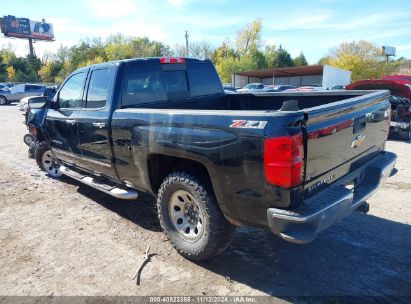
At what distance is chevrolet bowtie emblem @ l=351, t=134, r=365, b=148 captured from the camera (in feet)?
10.9

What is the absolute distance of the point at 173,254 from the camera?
12.4 ft

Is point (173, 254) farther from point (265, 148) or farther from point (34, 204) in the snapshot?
point (34, 204)

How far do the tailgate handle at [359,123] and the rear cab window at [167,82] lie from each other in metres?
2.28

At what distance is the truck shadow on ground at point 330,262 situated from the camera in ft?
10.1

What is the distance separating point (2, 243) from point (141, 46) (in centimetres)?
8425

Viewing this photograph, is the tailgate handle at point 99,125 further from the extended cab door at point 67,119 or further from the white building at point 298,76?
the white building at point 298,76

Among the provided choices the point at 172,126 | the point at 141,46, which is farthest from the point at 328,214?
the point at 141,46

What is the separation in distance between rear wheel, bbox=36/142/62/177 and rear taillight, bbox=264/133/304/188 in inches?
204

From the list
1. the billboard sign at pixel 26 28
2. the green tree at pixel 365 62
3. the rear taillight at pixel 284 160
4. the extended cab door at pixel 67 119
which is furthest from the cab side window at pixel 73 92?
the billboard sign at pixel 26 28

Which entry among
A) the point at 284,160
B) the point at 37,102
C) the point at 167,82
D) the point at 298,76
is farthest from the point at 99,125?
the point at 298,76

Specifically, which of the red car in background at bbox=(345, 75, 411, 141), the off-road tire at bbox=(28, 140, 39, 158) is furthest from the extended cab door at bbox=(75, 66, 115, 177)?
the red car in background at bbox=(345, 75, 411, 141)

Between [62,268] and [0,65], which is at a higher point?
[0,65]

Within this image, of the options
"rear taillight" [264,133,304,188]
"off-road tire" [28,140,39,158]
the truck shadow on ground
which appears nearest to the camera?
"rear taillight" [264,133,304,188]

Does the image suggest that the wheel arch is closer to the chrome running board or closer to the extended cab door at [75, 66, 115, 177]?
the chrome running board
